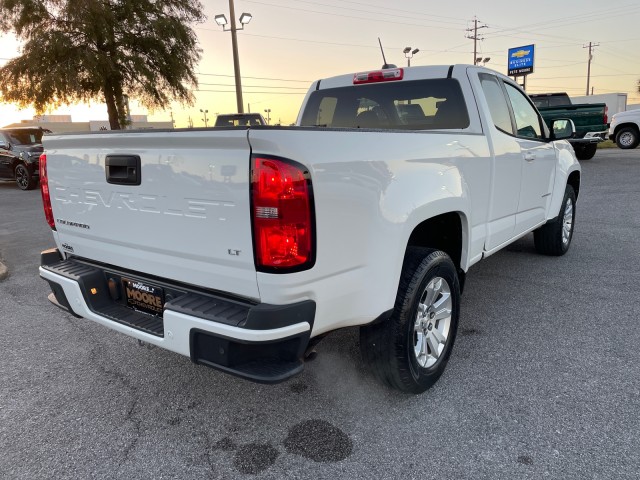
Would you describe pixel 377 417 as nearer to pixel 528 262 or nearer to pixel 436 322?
pixel 436 322

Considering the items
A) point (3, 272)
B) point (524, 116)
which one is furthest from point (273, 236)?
point (3, 272)

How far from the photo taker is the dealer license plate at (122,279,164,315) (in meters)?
2.41

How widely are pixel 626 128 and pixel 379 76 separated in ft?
58.5

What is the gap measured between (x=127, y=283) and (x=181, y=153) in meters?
0.87

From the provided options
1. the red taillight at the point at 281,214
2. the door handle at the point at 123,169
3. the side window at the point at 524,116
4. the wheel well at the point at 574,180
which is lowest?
the wheel well at the point at 574,180

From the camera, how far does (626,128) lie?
1772 centimetres

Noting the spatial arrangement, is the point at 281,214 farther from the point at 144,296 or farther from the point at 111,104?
the point at 111,104

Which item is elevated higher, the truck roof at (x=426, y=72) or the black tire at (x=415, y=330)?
the truck roof at (x=426, y=72)

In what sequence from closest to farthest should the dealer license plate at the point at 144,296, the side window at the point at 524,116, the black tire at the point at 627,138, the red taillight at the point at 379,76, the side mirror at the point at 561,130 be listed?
the dealer license plate at the point at 144,296
the red taillight at the point at 379,76
the side window at the point at 524,116
the side mirror at the point at 561,130
the black tire at the point at 627,138

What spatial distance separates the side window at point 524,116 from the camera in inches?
164

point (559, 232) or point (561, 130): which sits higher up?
point (561, 130)

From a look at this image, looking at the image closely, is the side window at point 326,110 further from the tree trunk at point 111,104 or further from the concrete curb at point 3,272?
the tree trunk at point 111,104

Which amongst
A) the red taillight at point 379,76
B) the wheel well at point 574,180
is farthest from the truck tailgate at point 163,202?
the wheel well at point 574,180

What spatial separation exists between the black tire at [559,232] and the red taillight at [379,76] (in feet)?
8.09
